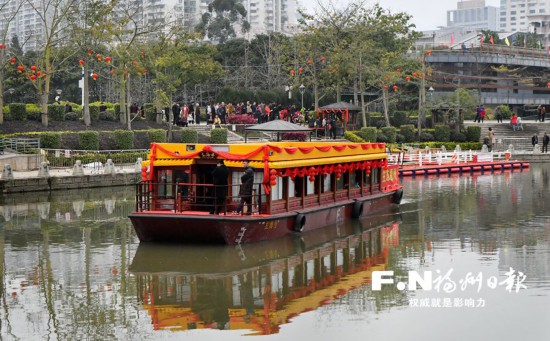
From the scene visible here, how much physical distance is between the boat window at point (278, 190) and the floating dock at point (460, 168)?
22.6 m

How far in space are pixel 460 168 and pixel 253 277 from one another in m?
31.2

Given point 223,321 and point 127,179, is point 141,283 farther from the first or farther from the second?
point 127,179

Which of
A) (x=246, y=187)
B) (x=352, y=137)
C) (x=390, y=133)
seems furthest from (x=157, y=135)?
(x=246, y=187)

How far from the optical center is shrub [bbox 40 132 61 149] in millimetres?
44438

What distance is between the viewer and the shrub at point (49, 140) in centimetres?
4444

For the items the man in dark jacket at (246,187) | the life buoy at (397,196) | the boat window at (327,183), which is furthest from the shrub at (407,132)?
the man in dark jacket at (246,187)

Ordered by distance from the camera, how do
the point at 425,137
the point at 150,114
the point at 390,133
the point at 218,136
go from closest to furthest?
the point at 218,136, the point at 150,114, the point at 390,133, the point at 425,137

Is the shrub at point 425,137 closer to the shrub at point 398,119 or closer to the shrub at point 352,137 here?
the shrub at point 398,119

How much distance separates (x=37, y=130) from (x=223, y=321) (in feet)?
108

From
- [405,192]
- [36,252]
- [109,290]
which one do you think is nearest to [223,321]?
[109,290]

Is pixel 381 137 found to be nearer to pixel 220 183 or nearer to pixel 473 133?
pixel 473 133

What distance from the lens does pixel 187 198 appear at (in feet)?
81.4

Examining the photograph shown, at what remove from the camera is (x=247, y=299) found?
19.1 metres
